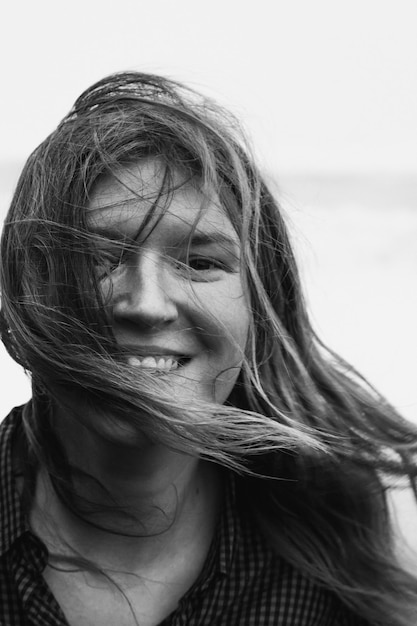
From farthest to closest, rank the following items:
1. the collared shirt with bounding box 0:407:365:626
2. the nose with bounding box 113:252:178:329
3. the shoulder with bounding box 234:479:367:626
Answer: the shoulder with bounding box 234:479:367:626
the collared shirt with bounding box 0:407:365:626
the nose with bounding box 113:252:178:329

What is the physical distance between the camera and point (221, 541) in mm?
1781

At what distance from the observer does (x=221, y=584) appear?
1748 mm

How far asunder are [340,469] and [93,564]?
420 millimetres

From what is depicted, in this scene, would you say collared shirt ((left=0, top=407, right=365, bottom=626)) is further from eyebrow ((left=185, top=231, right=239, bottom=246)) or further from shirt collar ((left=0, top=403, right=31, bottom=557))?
eyebrow ((left=185, top=231, right=239, bottom=246))

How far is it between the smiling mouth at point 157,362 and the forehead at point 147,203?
0.55 feet

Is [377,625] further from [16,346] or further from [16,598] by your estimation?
[16,346]

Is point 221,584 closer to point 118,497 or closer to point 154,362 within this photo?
point 118,497

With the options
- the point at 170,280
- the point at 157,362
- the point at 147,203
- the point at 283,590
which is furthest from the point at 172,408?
the point at 283,590

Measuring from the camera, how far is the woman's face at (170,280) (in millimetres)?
1560

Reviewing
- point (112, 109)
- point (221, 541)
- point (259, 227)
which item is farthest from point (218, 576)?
point (112, 109)

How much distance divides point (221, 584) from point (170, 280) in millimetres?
485

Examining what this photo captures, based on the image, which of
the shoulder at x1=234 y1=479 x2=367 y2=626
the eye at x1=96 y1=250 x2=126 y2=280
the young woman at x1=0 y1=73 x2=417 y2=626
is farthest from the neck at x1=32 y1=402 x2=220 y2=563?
the eye at x1=96 y1=250 x2=126 y2=280

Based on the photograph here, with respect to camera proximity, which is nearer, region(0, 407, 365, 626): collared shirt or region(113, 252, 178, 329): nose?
region(113, 252, 178, 329): nose

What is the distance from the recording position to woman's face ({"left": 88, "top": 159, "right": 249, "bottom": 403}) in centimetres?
156
